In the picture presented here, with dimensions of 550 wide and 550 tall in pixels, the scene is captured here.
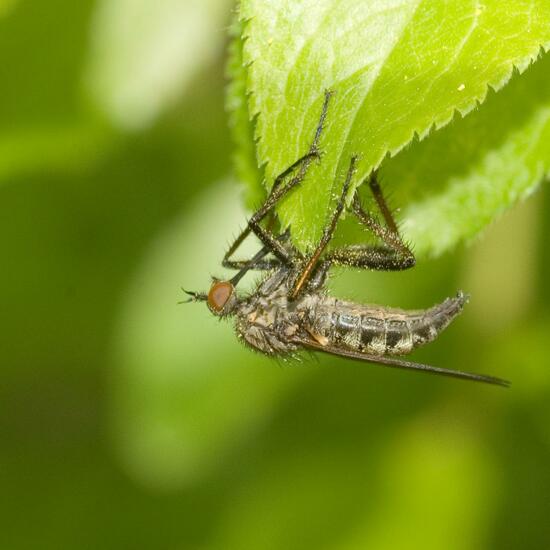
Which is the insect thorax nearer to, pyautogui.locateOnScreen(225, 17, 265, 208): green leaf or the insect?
the insect

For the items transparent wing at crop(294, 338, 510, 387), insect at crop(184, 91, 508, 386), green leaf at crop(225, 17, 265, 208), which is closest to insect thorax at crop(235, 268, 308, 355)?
insect at crop(184, 91, 508, 386)

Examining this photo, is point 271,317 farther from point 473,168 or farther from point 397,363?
point 473,168

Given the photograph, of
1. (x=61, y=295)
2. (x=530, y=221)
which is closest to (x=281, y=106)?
(x=530, y=221)

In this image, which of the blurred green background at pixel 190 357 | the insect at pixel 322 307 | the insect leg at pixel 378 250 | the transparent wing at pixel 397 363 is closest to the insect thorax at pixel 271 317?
the insect at pixel 322 307

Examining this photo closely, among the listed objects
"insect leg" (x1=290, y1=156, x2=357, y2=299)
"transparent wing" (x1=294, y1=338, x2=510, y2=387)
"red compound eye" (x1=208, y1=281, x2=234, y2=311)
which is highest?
"red compound eye" (x1=208, y1=281, x2=234, y2=311)

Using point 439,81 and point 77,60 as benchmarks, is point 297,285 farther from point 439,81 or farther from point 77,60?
point 77,60

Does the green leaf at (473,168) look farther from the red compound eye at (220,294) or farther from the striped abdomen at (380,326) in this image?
the red compound eye at (220,294)
